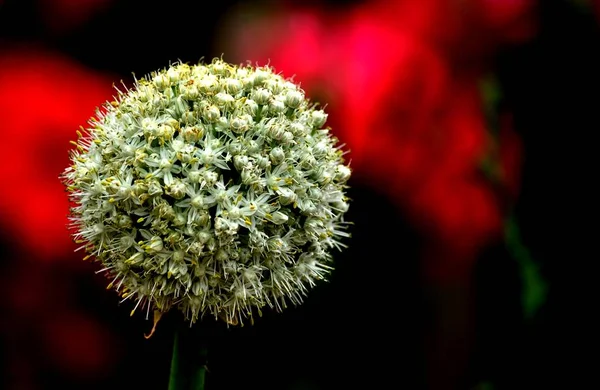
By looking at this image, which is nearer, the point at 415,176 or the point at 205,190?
the point at 205,190

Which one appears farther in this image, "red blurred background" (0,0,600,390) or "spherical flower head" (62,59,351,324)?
"red blurred background" (0,0,600,390)

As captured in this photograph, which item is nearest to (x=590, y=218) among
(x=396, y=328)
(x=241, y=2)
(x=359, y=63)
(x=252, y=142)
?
(x=396, y=328)

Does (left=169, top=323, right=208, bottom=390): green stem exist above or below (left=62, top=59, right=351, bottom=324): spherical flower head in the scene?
below

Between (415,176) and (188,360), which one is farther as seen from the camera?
(415,176)

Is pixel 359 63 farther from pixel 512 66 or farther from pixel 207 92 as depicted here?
pixel 207 92

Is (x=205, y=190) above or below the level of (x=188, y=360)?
above
